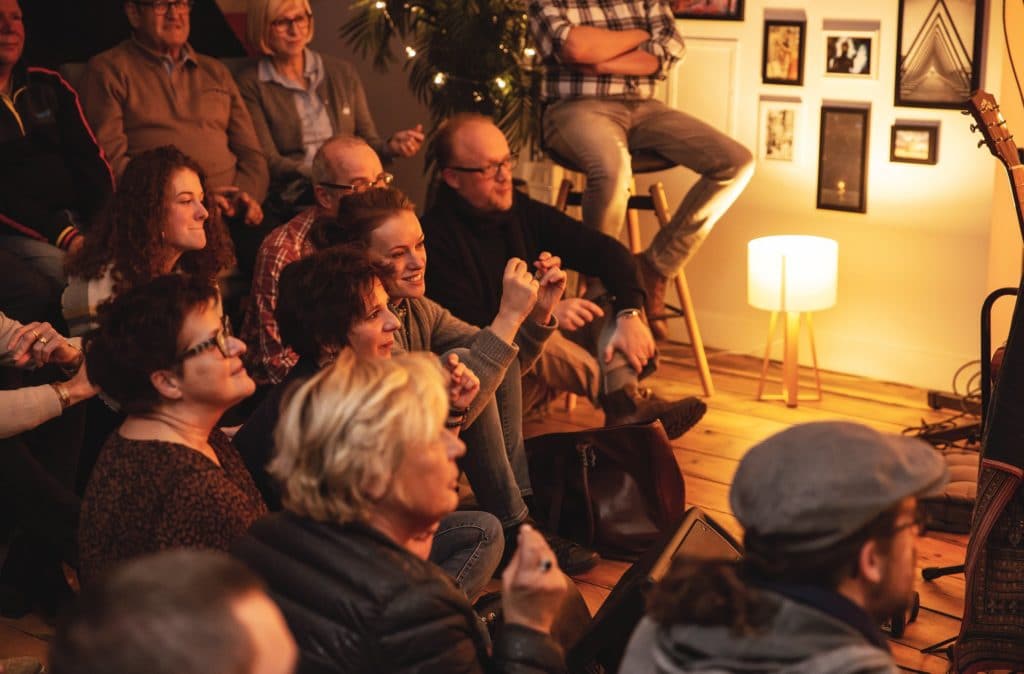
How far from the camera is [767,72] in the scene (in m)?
5.36

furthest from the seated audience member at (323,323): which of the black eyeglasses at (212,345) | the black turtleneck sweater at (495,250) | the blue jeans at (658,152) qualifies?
the blue jeans at (658,152)

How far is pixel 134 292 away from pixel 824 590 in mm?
1417

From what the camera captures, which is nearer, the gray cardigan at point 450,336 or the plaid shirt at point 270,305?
the gray cardigan at point 450,336

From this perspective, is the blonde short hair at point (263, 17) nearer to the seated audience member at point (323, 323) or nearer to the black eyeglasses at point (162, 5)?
the black eyeglasses at point (162, 5)

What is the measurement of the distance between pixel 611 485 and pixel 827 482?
2.08m

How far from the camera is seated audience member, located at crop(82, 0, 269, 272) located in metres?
4.58

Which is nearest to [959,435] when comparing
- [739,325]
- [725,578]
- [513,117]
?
[739,325]

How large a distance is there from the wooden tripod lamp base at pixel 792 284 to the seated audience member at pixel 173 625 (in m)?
3.78

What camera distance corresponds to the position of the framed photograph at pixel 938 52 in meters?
4.80

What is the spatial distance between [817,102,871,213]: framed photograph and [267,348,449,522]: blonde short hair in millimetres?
3545

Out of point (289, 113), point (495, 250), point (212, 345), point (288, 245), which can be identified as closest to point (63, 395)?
point (212, 345)

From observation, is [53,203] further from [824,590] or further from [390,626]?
[824,590]

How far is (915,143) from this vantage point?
5035mm

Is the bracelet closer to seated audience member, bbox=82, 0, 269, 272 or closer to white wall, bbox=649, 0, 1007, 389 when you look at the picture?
seated audience member, bbox=82, 0, 269, 272
